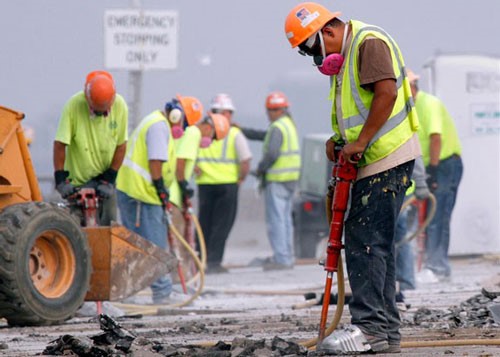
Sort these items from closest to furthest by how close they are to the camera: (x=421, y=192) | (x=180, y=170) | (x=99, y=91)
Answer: (x=99, y=91)
(x=421, y=192)
(x=180, y=170)

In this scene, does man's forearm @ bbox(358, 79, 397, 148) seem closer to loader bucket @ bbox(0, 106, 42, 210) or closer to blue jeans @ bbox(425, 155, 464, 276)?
loader bucket @ bbox(0, 106, 42, 210)

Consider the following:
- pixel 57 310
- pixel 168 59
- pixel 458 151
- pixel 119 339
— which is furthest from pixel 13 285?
pixel 168 59

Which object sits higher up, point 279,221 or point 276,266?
point 279,221

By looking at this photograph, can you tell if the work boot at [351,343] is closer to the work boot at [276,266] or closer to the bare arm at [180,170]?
the bare arm at [180,170]

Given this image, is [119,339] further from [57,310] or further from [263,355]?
[57,310]

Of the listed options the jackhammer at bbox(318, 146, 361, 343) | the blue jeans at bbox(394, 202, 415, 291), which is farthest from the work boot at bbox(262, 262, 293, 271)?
the jackhammer at bbox(318, 146, 361, 343)

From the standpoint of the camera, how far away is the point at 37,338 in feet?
29.5

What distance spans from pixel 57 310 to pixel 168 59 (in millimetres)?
8315

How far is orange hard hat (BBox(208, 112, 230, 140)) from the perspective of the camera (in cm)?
1656

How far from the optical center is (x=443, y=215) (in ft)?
52.9

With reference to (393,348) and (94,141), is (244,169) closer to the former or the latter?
(94,141)

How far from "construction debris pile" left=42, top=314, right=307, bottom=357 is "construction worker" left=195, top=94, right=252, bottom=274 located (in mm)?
10149

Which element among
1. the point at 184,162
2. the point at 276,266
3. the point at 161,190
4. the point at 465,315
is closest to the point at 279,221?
the point at 276,266

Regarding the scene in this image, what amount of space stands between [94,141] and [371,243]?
4778 millimetres
